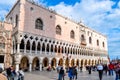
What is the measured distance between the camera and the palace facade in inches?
1336

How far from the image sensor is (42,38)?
124 feet

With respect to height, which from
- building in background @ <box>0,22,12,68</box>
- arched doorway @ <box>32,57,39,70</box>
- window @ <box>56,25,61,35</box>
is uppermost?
window @ <box>56,25,61,35</box>

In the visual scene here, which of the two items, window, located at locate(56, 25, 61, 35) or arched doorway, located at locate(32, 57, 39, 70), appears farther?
window, located at locate(56, 25, 61, 35)

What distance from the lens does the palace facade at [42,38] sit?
33.9 metres

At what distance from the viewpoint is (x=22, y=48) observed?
35094 millimetres

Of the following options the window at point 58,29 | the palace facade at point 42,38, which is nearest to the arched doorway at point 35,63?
the palace facade at point 42,38

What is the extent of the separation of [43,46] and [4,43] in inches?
356

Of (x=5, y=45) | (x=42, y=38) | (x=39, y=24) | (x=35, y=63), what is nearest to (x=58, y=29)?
(x=39, y=24)

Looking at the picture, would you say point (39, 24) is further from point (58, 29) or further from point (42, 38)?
point (58, 29)

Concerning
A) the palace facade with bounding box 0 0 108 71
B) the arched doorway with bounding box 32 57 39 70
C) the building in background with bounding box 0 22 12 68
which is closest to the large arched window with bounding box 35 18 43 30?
the palace facade with bounding box 0 0 108 71

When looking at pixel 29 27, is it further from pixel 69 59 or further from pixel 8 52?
pixel 69 59

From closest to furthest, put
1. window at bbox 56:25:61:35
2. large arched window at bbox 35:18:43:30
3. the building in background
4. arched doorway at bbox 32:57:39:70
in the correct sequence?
1. the building in background
2. arched doorway at bbox 32:57:39:70
3. large arched window at bbox 35:18:43:30
4. window at bbox 56:25:61:35

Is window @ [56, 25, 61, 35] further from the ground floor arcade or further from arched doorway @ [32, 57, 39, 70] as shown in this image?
arched doorway @ [32, 57, 39, 70]

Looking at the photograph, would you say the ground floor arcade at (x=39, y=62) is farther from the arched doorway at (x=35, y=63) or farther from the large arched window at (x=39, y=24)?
the large arched window at (x=39, y=24)
